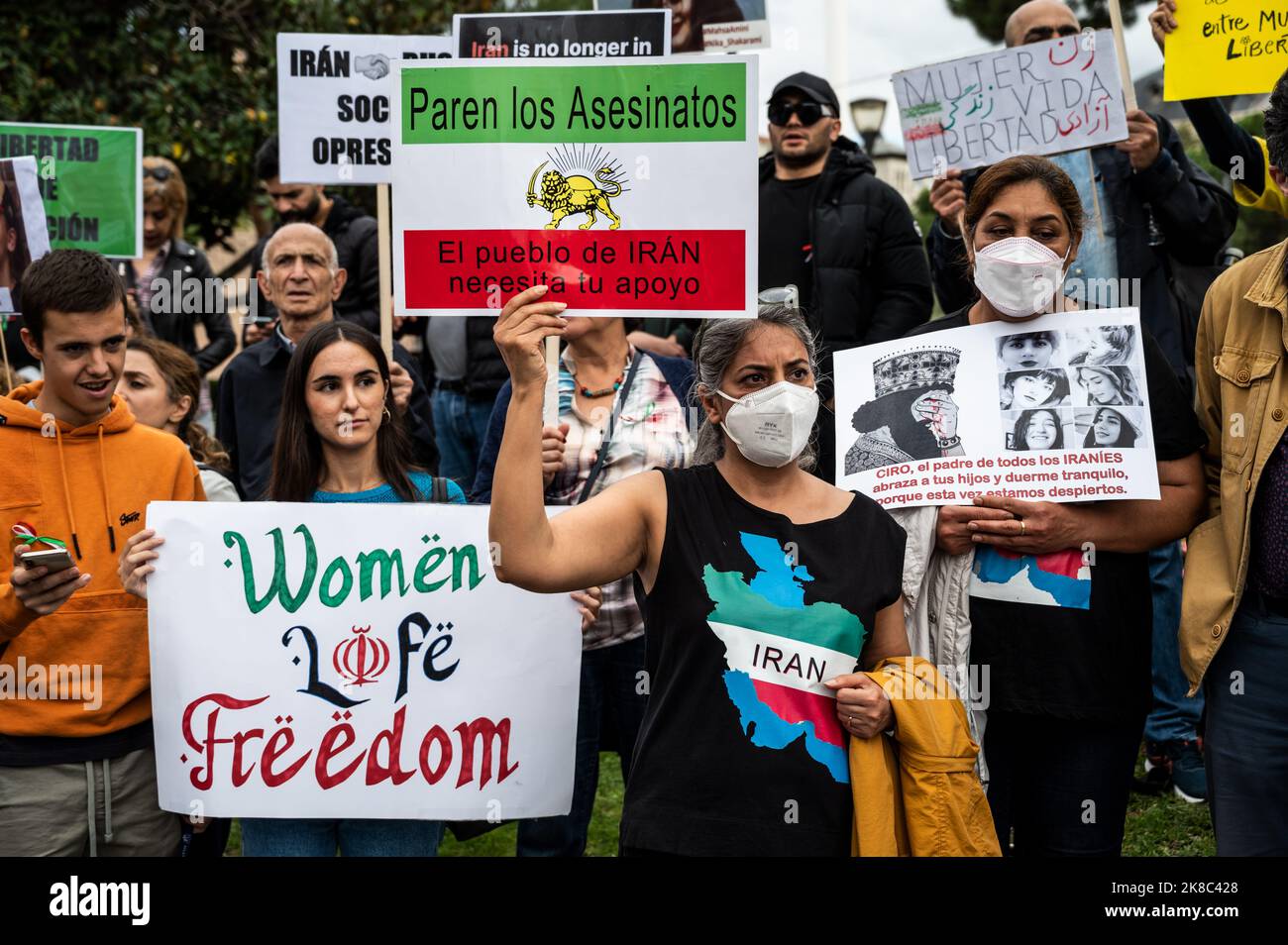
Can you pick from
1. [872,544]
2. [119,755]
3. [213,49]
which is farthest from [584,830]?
[213,49]

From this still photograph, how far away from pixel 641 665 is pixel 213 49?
10.4 meters

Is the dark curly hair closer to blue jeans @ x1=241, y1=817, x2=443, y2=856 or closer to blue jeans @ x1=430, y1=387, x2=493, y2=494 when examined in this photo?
blue jeans @ x1=241, y1=817, x2=443, y2=856

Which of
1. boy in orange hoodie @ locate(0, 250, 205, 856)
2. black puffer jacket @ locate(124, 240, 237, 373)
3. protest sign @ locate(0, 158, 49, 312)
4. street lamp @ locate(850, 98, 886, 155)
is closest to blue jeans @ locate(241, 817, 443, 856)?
boy in orange hoodie @ locate(0, 250, 205, 856)

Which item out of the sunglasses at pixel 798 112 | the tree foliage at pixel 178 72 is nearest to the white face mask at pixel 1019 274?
the sunglasses at pixel 798 112

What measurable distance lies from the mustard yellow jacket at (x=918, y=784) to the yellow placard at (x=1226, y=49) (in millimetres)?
2540

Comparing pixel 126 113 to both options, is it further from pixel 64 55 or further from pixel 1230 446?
pixel 1230 446

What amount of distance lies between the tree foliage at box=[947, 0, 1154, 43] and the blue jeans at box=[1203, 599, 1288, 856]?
18.2 meters

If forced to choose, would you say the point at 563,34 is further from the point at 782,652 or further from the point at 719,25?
the point at 782,652

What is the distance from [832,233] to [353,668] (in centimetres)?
287

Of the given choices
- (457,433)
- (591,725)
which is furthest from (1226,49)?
(457,433)

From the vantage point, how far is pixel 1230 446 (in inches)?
138

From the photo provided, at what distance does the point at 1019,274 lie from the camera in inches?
144

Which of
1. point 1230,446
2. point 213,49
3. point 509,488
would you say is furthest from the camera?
point 213,49

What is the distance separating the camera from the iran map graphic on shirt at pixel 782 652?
3074 mm
